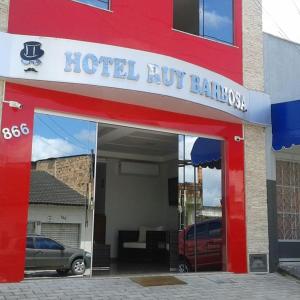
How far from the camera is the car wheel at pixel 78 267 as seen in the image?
9758mm

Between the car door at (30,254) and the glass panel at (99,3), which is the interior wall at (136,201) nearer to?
the glass panel at (99,3)

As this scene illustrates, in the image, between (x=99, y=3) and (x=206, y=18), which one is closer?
(x=99, y=3)

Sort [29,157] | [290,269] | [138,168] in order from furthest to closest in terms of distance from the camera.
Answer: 1. [138,168]
2. [290,269]
3. [29,157]

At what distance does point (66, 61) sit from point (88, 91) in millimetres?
814

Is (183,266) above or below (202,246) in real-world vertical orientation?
below

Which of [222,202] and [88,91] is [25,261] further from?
[222,202]

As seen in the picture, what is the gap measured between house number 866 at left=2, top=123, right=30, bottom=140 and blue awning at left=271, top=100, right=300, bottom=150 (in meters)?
6.46

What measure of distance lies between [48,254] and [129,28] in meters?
5.01

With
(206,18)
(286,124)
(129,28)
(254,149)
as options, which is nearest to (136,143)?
(254,149)

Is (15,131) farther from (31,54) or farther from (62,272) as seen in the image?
(62,272)

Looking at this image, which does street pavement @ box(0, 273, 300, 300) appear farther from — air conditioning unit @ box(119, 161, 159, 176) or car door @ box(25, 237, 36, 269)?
air conditioning unit @ box(119, 161, 159, 176)

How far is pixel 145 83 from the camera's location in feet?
32.9

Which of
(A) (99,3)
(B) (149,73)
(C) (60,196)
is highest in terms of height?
(A) (99,3)

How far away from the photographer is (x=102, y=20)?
10320 mm
